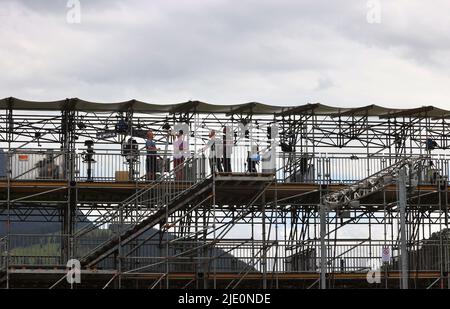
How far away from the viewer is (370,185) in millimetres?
45750

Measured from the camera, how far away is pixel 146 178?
4812cm

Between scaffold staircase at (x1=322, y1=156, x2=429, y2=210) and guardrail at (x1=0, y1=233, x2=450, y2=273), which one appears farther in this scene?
guardrail at (x1=0, y1=233, x2=450, y2=273)

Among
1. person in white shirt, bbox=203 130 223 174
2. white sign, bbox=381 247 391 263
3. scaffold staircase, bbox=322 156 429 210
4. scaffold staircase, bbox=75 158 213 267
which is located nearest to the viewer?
scaffold staircase, bbox=322 156 429 210

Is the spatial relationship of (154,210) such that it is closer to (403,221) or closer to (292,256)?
(292,256)

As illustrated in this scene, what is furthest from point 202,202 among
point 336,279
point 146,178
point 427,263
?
point 427,263

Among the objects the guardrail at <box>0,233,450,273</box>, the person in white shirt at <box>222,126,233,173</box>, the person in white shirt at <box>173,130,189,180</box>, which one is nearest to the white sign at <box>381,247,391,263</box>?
the guardrail at <box>0,233,450,273</box>

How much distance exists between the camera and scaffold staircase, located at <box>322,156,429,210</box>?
147 ft

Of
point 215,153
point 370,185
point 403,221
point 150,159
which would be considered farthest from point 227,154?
point 403,221

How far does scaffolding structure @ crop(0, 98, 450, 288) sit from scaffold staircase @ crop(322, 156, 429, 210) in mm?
69

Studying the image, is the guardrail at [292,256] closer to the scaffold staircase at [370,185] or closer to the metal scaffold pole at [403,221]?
the scaffold staircase at [370,185]

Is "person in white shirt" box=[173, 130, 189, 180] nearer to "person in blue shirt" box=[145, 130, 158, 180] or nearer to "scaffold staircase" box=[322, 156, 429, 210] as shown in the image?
"person in blue shirt" box=[145, 130, 158, 180]

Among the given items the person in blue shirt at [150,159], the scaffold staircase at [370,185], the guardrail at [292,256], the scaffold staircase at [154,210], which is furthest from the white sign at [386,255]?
the person in blue shirt at [150,159]
